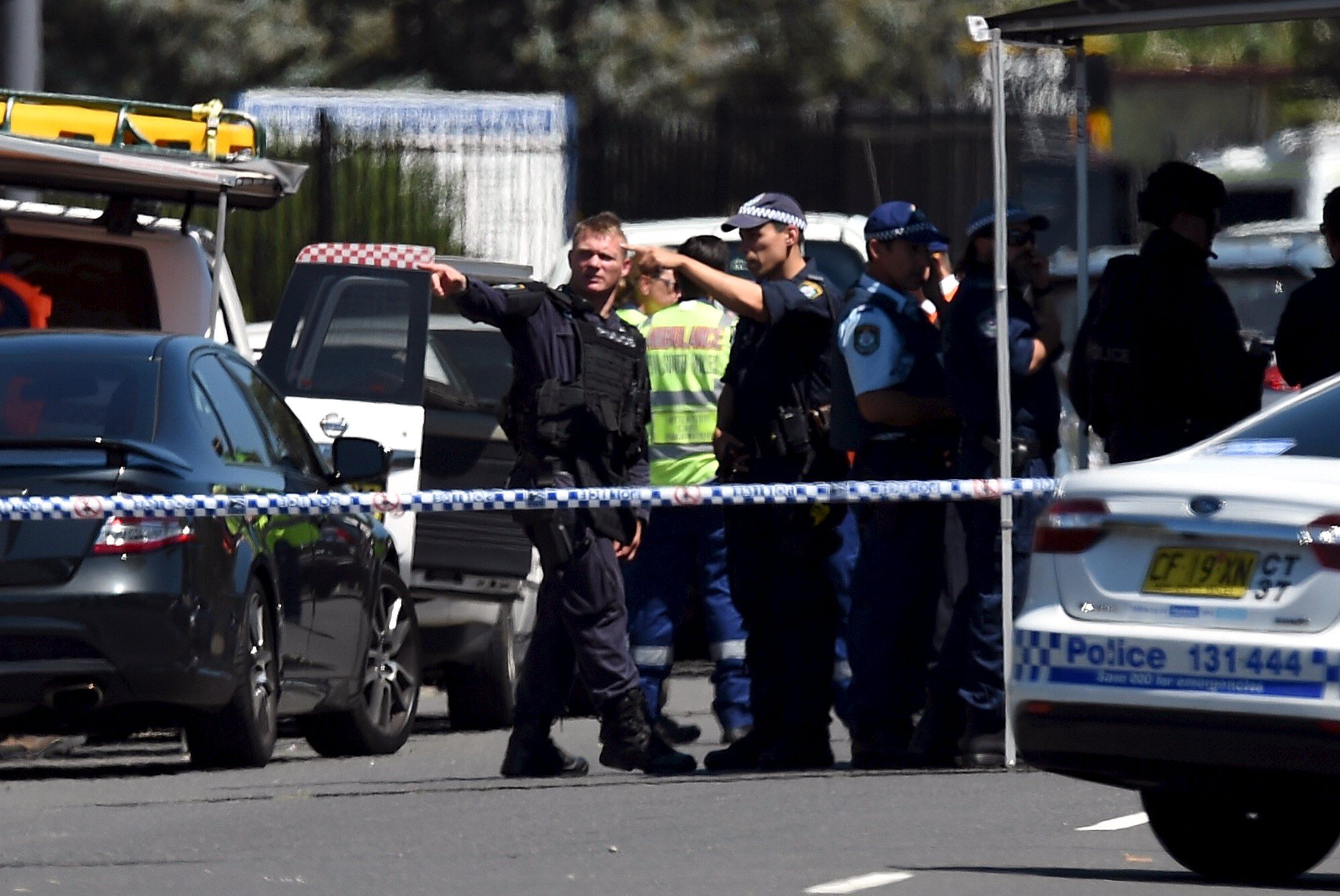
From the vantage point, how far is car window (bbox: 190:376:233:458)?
10.2 m

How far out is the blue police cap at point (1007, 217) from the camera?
10.4 meters

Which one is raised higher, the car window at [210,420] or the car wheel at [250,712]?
the car window at [210,420]

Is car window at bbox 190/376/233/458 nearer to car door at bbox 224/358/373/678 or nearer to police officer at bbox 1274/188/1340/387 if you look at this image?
car door at bbox 224/358/373/678

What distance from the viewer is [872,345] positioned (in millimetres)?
10266

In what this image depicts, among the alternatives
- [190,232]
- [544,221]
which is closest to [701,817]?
[190,232]

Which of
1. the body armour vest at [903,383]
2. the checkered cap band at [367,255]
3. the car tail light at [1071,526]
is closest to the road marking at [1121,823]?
the car tail light at [1071,526]

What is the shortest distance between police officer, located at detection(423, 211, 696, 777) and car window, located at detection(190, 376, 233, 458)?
3.11 ft

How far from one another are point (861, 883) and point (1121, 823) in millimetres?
1580

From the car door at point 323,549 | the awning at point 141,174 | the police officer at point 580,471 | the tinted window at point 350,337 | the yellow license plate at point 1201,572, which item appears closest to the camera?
the yellow license plate at point 1201,572

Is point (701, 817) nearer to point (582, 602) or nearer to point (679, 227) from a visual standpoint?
point (582, 602)

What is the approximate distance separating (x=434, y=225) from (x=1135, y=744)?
1784 centimetres

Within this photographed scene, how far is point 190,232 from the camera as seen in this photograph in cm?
1241

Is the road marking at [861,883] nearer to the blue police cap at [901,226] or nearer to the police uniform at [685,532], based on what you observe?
the police uniform at [685,532]

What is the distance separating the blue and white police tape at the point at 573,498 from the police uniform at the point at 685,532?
0.70 m
